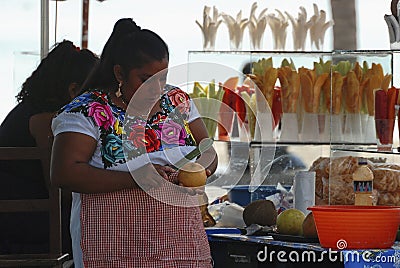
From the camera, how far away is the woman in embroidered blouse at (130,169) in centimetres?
255

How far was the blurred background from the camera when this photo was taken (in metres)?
4.28

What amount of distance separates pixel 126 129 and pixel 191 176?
0.25 meters

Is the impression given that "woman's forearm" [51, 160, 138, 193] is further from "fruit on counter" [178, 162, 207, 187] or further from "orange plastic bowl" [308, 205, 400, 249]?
"orange plastic bowl" [308, 205, 400, 249]

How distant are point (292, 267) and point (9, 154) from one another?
43.8 inches

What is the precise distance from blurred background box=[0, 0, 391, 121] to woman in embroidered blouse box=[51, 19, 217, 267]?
0.62 feet

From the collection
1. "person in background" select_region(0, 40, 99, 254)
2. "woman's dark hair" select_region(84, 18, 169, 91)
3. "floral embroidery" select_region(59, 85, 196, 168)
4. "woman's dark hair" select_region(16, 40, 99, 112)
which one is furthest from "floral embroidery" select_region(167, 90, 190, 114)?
"woman's dark hair" select_region(16, 40, 99, 112)

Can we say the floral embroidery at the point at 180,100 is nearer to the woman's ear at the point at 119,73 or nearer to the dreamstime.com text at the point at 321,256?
the woman's ear at the point at 119,73

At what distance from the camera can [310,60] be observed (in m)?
4.03

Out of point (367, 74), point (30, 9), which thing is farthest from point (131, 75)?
point (30, 9)

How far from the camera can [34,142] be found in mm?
3404

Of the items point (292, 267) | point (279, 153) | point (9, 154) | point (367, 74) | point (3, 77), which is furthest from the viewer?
point (3, 77)

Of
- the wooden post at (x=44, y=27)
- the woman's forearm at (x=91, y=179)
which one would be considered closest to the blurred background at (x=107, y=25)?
the wooden post at (x=44, y=27)

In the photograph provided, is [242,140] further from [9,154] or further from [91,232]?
[91,232]

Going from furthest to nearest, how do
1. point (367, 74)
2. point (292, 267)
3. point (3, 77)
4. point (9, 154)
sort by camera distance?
point (3, 77) → point (367, 74) → point (9, 154) → point (292, 267)
